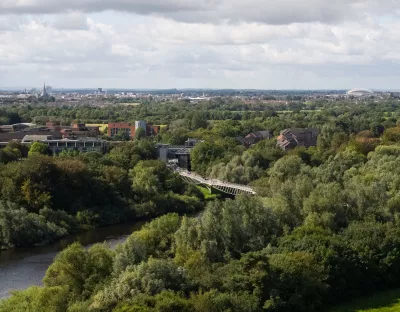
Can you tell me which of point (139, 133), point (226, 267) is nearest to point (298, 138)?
point (139, 133)

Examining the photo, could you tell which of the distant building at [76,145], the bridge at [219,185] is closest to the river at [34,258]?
the bridge at [219,185]

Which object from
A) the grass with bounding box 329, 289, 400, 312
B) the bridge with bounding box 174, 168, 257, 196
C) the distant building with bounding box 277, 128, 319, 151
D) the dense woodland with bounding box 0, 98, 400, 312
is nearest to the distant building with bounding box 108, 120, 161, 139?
the distant building with bounding box 277, 128, 319, 151

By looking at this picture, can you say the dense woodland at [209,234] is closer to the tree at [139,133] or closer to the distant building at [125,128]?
the tree at [139,133]

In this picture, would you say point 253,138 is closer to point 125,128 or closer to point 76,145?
point 125,128

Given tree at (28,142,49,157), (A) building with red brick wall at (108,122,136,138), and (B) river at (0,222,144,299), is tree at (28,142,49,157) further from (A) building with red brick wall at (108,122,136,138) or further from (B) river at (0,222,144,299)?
(A) building with red brick wall at (108,122,136,138)

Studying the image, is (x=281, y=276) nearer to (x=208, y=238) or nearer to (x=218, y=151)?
(x=208, y=238)
